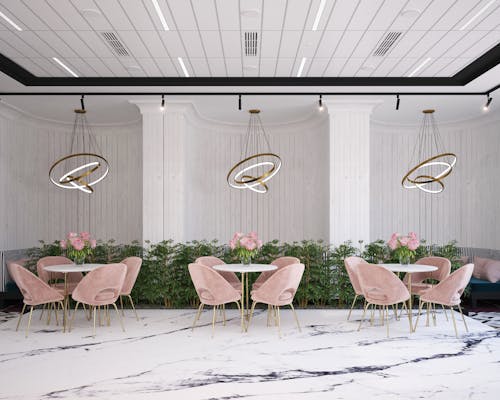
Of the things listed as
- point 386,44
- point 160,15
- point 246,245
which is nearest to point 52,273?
point 246,245

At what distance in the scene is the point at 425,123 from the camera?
10297mm

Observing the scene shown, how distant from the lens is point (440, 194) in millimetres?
10398

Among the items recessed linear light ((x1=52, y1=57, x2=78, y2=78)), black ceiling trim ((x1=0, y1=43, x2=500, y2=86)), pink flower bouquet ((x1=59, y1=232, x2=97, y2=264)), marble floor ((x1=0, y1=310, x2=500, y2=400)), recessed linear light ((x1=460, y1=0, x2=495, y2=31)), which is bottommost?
marble floor ((x1=0, y1=310, x2=500, y2=400))

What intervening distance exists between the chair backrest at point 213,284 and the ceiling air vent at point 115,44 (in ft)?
9.64

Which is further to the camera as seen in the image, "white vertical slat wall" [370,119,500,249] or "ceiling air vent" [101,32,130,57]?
"white vertical slat wall" [370,119,500,249]

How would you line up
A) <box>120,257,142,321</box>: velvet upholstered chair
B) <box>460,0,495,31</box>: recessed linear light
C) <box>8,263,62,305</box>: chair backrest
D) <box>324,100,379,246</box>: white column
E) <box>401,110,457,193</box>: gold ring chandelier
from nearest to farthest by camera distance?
<box>460,0,495,31</box>: recessed linear light
<box>8,263,62,305</box>: chair backrest
<box>120,257,142,321</box>: velvet upholstered chair
<box>324,100,379,246</box>: white column
<box>401,110,457,193</box>: gold ring chandelier

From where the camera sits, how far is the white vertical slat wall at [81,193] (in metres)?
10.0

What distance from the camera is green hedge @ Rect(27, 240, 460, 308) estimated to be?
7777 millimetres

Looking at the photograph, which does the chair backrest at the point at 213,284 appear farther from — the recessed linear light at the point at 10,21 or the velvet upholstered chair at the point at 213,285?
the recessed linear light at the point at 10,21

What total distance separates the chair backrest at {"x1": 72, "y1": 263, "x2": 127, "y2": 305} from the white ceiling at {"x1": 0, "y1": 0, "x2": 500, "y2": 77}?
112 inches

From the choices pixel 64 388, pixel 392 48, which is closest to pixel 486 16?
pixel 392 48

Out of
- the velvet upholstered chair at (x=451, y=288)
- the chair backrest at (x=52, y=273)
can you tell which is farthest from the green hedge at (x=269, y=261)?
the velvet upholstered chair at (x=451, y=288)

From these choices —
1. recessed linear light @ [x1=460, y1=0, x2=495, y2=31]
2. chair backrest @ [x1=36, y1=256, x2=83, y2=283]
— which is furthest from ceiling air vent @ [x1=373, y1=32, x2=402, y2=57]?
chair backrest @ [x1=36, y1=256, x2=83, y2=283]

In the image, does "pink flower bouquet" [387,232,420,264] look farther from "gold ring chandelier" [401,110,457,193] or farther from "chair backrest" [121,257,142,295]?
"gold ring chandelier" [401,110,457,193]
